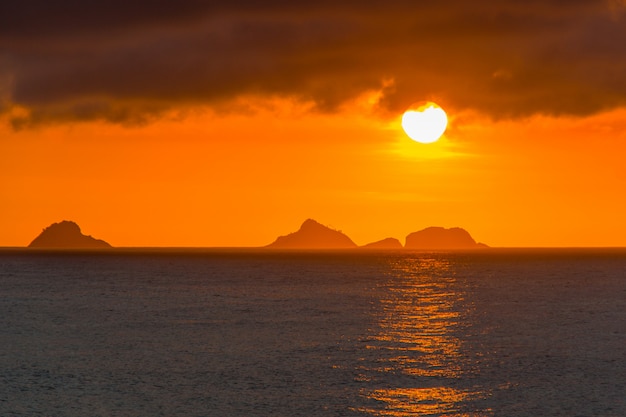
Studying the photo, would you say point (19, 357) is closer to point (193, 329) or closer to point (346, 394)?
point (193, 329)

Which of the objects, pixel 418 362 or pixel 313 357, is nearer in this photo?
pixel 418 362

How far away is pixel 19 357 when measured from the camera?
225 feet

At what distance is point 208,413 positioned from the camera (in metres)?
48.2

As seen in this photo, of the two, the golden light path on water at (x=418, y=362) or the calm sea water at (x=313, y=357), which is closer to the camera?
the golden light path on water at (x=418, y=362)

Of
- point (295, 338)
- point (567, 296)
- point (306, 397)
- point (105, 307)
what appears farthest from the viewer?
point (567, 296)

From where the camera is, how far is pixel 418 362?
64750 millimetres

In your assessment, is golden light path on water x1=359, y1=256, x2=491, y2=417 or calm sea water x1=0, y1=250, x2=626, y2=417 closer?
golden light path on water x1=359, y1=256, x2=491, y2=417

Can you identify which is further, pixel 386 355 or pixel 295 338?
pixel 295 338

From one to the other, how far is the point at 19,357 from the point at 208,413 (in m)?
27.6

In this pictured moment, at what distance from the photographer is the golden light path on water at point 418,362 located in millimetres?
49688

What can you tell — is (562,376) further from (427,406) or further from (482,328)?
(482,328)

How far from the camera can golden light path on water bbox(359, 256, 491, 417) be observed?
163ft

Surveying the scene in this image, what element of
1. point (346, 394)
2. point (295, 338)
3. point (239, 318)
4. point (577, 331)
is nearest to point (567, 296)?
point (577, 331)

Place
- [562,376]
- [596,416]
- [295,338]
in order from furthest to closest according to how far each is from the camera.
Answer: [295,338] < [562,376] < [596,416]
